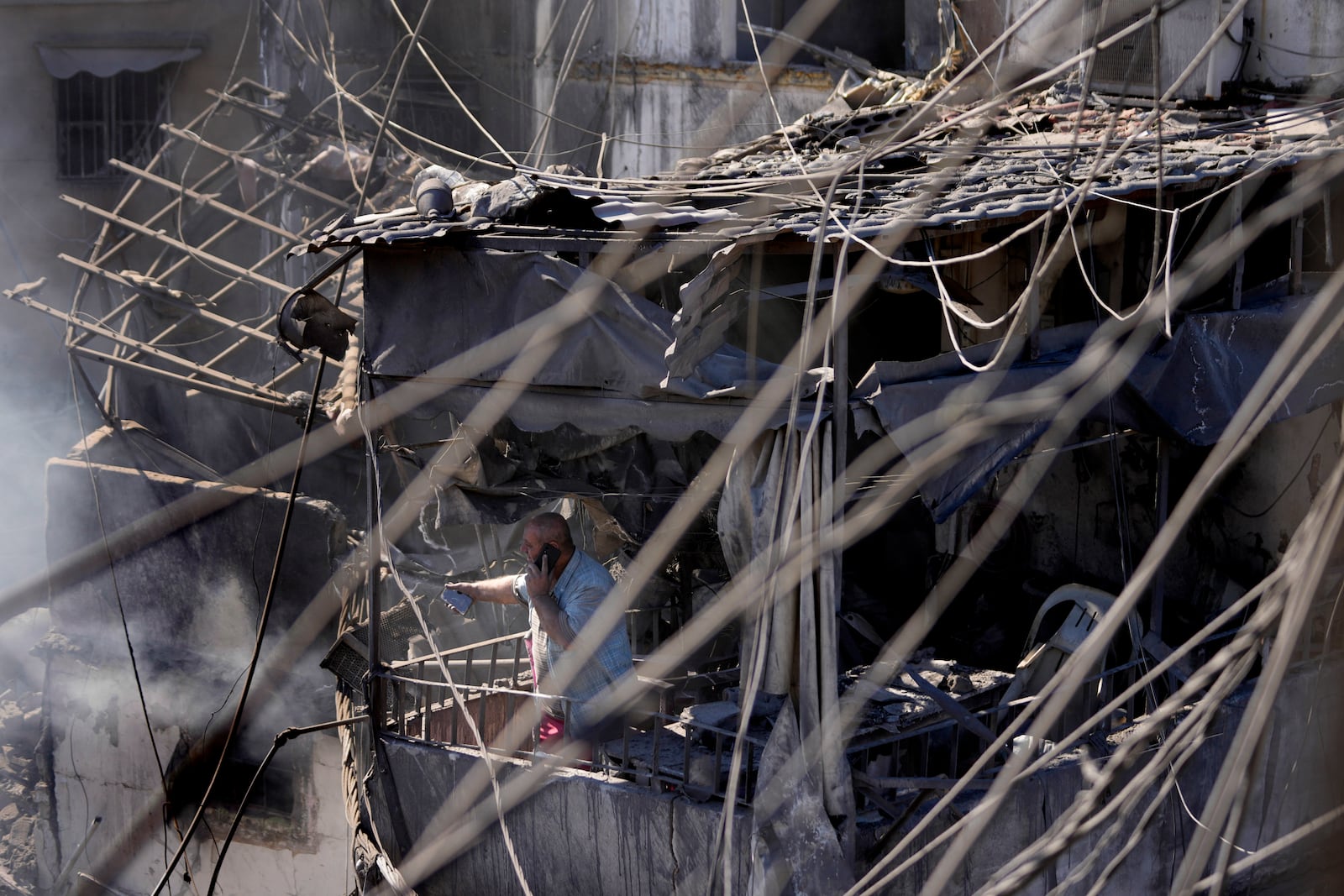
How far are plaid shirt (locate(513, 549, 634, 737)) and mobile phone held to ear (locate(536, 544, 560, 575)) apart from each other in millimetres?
104

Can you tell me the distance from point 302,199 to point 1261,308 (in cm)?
1084

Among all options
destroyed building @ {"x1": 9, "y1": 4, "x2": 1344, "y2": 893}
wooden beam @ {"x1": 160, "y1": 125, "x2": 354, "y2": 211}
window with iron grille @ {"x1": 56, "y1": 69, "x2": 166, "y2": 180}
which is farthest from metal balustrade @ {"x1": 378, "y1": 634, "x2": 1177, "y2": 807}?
window with iron grille @ {"x1": 56, "y1": 69, "x2": 166, "y2": 180}

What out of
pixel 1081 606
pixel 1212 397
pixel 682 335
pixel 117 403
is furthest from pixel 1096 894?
pixel 117 403

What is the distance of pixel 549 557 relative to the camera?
7.38 meters

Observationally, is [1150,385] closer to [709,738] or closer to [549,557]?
[709,738]

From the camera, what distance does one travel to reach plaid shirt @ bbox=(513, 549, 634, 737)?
7.42 metres

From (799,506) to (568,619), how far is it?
160 cm

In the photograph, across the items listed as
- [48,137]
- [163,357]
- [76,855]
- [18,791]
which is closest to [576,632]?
[163,357]

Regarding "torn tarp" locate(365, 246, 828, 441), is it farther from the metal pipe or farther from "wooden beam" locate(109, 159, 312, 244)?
the metal pipe

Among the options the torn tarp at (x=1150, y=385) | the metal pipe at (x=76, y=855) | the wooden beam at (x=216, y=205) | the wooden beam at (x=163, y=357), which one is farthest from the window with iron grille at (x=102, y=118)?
the torn tarp at (x=1150, y=385)

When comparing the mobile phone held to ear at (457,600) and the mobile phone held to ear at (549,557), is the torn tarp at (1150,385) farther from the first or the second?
the mobile phone held to ear at (457,600)

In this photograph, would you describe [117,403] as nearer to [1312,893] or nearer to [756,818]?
[756,818]

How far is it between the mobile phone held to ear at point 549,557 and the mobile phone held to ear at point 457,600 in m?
0.58

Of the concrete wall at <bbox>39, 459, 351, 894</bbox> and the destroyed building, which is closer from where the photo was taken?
the destroyed building
